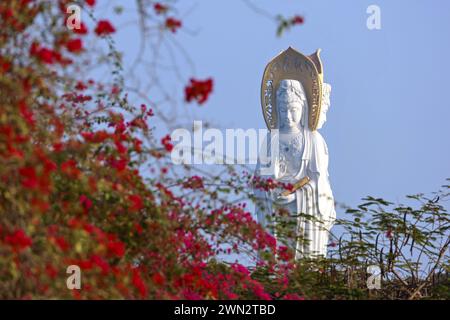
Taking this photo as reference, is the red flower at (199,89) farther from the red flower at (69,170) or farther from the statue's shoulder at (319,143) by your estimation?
the statue's shoulder at (319,143)

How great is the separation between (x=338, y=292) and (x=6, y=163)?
2625mm

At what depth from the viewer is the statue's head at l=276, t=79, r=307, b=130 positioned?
10125 mm

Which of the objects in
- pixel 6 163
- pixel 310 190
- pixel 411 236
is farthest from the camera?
pixel 310 190

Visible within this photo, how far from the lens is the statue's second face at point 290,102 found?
33.2ft

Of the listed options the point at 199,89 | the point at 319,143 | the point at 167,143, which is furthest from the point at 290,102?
the point at 199,89

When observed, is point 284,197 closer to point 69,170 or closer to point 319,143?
point 319,143

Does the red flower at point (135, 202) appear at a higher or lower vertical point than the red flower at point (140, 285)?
higher

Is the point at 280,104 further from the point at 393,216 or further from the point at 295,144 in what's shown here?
the point at 393,216

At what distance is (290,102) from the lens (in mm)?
10133

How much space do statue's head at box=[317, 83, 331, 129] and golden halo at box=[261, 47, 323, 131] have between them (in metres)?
0.07

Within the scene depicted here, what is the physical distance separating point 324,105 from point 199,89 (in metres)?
7.04

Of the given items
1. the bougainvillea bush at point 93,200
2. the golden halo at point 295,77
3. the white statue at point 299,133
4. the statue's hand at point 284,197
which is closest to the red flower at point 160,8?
the bougainvillea bush at point 93,200

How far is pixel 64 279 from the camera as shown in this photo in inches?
138
